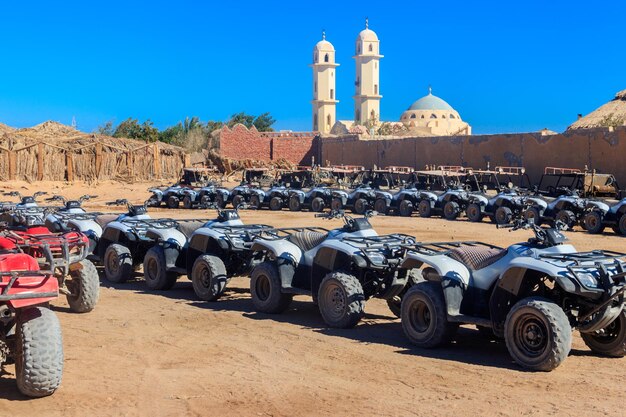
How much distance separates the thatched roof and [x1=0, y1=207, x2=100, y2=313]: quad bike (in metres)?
35.8

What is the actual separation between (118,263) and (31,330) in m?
6.72

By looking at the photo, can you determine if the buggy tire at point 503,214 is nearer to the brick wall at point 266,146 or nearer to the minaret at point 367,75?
the brick wall at point 266,146

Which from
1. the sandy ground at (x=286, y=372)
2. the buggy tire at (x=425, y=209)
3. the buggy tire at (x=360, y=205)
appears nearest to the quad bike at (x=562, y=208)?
the buggy tire at (x=425, y=209)

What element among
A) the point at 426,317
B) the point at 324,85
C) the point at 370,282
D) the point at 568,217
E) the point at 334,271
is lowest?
the point at 426,317

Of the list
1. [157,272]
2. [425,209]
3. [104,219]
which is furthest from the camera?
[425,209]

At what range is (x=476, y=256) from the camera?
8.63 meters

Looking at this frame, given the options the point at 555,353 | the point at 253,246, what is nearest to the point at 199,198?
the point at 253,246

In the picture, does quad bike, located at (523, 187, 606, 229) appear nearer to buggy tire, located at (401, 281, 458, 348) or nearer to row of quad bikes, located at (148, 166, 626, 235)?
row of quad bikes, located at (148, 166, 626, 235)

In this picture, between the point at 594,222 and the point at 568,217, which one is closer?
the point at 594,222

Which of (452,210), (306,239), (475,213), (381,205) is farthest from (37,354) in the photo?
(381,205)

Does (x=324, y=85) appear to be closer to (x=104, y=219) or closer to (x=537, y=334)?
(x=104, y=219)

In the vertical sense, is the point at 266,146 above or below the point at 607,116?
below

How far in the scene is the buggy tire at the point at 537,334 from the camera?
24.0 ft

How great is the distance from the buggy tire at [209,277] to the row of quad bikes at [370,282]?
16 millimetres
